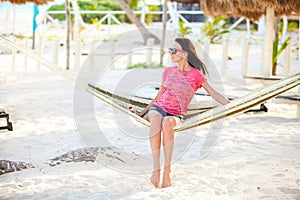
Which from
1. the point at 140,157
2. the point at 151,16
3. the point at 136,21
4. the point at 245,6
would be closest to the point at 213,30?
the point at 136,21

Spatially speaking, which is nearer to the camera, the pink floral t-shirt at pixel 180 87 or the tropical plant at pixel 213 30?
the pink floral t-shirt at pixel 180 87

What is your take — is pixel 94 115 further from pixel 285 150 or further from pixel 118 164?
pixel 285 150

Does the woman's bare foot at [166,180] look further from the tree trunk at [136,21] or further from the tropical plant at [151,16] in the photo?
the tropical plant at [151,16]

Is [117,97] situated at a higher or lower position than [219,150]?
higher

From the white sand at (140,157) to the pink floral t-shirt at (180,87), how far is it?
40 centimetres

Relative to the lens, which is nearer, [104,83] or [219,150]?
[219,150]

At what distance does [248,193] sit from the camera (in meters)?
2.38

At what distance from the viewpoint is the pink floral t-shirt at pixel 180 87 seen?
2512 mm

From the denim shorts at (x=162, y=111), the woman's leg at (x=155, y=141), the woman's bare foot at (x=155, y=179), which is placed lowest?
the woman's bare foot at (x=155, y=179)

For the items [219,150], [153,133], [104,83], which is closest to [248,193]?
[153,133]

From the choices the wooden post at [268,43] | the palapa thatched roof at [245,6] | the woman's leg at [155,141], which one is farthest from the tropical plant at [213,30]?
the woman's leg at [155,141]

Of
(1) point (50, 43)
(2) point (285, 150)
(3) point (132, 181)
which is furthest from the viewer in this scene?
(1) point (50, 43)

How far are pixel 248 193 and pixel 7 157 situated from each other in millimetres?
1441

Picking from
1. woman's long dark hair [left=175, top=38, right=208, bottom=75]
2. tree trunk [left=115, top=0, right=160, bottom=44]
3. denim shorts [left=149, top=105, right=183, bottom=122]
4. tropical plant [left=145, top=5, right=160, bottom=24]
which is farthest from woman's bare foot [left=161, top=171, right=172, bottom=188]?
tropical plant [left=145, top=5, right=160, bottom=24]
